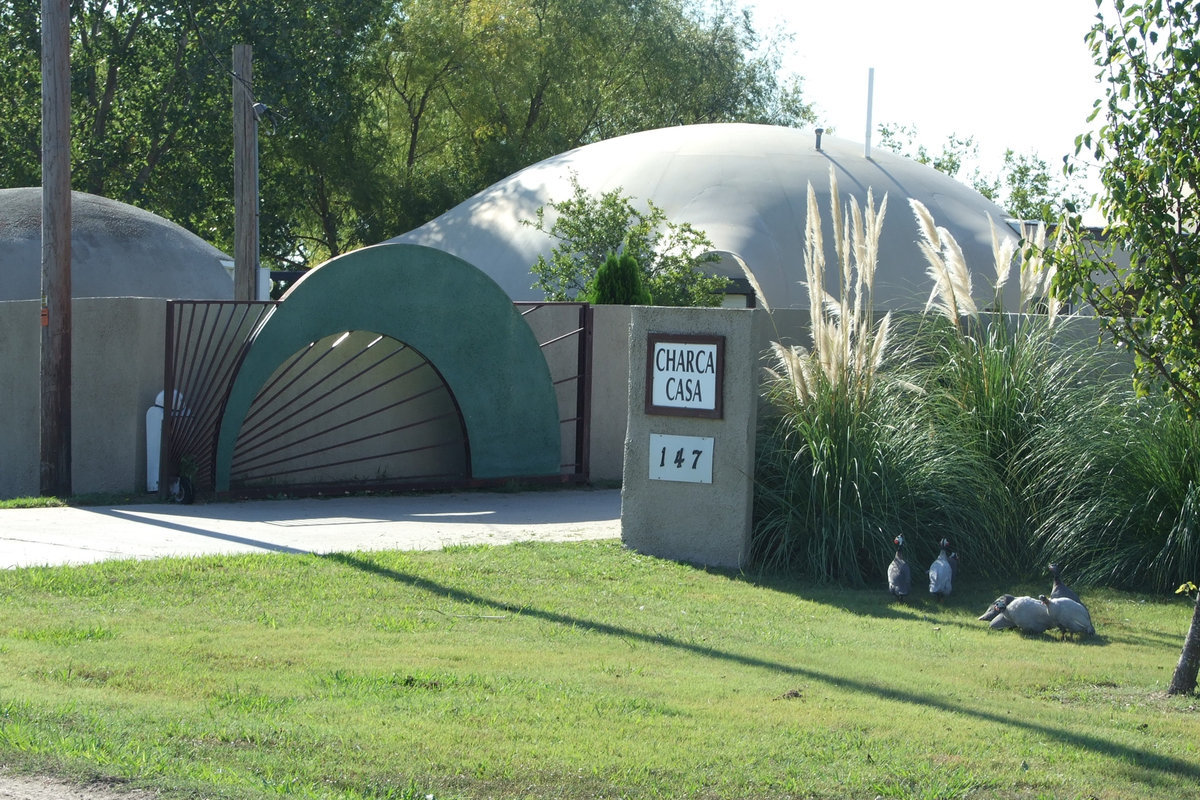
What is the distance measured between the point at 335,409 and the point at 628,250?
19.0 feet

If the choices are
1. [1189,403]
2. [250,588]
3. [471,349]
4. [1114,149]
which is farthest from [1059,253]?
[471,349]

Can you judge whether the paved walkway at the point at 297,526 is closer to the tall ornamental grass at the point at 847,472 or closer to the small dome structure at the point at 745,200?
the tall ornamental grass at the point at 847,472

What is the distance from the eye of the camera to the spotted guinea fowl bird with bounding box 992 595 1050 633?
7.98m

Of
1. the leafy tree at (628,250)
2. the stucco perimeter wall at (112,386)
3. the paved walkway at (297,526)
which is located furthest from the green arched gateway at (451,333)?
the leafy tree at (628,250)

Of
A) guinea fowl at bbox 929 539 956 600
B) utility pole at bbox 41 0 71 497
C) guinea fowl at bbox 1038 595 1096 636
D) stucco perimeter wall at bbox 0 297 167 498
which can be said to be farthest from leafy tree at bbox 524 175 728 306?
guinea fowl at bbox 1038 595 1096 636

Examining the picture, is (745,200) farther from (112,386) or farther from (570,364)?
(112,386)

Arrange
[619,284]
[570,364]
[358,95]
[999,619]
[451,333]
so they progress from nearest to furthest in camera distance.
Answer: [999,619] → [451,333] → [570,364] → [619,284] → [358,95]

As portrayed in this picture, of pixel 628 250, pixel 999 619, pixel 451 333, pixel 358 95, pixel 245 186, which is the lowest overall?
pixel 999 619

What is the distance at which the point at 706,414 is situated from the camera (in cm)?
982

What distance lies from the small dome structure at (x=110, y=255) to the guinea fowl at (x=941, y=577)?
42.4ft

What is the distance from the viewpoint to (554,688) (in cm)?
584

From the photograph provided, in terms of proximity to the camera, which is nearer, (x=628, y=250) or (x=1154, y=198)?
(x=1154, y=198)

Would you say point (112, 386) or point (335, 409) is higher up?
point (112, 386)

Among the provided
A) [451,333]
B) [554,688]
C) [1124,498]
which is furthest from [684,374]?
[554,688]
